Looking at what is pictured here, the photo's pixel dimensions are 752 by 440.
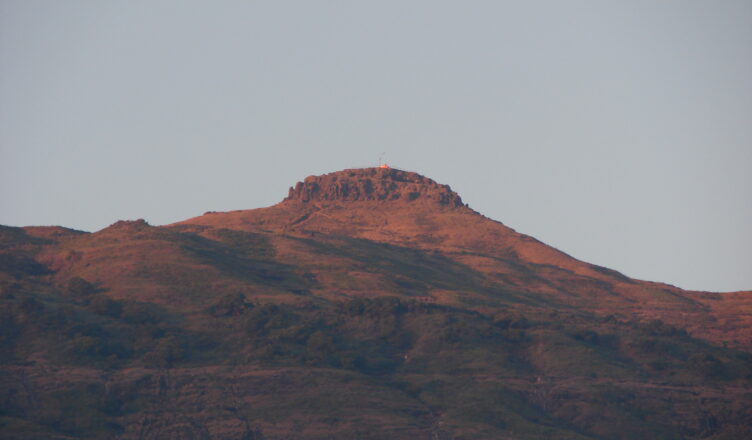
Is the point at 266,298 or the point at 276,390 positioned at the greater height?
the point at 266,298

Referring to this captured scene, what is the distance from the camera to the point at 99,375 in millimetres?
79562

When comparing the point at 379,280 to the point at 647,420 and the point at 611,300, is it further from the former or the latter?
the point at 647,420

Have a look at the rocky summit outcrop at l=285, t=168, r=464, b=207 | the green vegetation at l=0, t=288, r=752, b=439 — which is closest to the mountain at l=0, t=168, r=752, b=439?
the green vegetation at l=0, t=288, r=752, b=439

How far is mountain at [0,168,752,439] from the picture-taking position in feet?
251

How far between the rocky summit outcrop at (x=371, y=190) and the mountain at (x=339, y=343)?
22.4 metres

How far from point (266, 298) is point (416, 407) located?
2378 centimetres

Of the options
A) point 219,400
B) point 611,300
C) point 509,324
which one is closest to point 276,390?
point 219,400

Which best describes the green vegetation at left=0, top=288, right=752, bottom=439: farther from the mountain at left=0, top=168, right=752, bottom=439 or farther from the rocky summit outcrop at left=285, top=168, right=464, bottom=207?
the rocky summit outcrop at left=285, top=168, right=464, bottom=207

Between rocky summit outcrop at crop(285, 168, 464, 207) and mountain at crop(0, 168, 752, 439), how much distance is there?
2238 cm

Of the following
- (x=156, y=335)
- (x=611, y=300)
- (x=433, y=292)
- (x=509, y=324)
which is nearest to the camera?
(x=156, y=335)

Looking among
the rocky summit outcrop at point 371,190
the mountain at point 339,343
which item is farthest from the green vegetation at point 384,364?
the rocky summit outcrop at point 371,190

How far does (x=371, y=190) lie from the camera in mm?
152250

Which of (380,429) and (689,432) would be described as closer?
(380,429)

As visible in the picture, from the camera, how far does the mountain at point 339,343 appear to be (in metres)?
76.5
